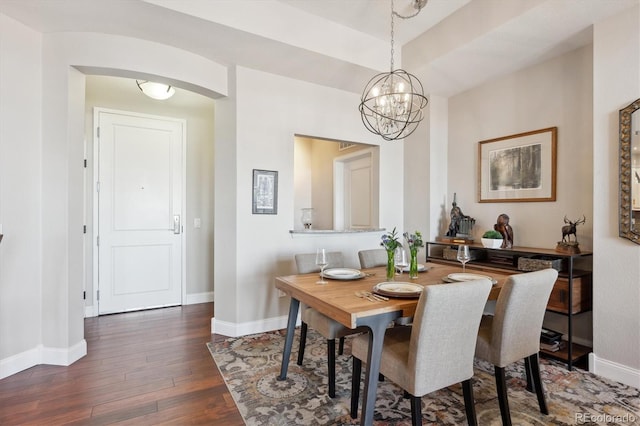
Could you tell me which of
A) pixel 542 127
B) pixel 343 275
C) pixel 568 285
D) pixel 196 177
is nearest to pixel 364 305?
pixel 343 275

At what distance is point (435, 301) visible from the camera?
1461mm

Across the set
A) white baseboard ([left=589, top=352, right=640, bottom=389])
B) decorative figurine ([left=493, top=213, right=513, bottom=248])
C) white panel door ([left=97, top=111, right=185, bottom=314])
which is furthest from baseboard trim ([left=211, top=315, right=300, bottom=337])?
white baseboard ([left=589, top=352, right=640, bottom=389])

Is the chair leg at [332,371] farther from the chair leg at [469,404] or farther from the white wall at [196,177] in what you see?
the white wall at [196,177]

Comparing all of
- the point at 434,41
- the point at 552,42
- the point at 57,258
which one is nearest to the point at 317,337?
the point at 57,258

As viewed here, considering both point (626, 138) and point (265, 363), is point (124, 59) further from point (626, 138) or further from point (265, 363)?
point (626, 138)

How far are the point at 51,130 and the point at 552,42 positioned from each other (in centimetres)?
417

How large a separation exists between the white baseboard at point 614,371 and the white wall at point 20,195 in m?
4.25

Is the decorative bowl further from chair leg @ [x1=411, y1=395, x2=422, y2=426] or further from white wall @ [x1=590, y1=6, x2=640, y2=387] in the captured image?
chair leg @ [x1=411, y1=395, x2=422, y2=426]

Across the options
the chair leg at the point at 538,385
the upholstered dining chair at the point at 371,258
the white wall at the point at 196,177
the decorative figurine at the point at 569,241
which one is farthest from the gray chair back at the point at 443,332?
the white wall at the point at 196,177

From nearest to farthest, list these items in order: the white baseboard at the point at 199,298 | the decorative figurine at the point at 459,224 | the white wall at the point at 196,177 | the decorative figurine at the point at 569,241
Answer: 1. the decorative figurine at the point at 569,241
2. the decorative figurine at the point at 459,224
3. the white wall at the point at 196,177
4. the white baseboard at the point at 199,298

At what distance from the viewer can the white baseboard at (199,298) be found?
429cm

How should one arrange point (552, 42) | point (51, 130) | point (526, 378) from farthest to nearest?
point (552, 42) → point (51, 130) → point (526, 378)

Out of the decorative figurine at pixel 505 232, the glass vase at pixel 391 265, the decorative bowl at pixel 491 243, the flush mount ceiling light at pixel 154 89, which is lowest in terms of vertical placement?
the glass vase at pixel 391 265

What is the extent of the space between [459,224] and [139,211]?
3839mm
